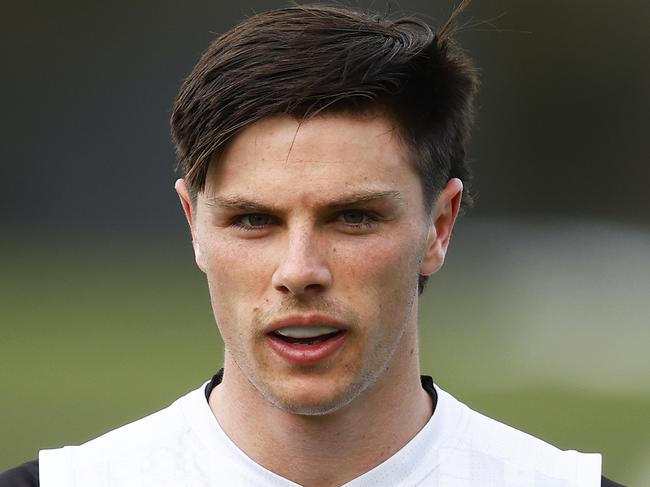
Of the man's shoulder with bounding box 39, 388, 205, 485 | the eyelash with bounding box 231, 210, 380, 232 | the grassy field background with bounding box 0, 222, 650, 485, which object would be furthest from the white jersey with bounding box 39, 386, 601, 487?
the grassy field background with bounding box 0, 222, 650, 485

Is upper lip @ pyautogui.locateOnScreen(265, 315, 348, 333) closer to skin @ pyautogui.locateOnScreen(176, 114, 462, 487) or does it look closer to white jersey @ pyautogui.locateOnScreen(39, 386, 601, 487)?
skin @ pyautogui.locateOnScreen(176, 114, 462, 487)

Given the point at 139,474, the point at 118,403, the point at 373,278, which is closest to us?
the point at 373,278

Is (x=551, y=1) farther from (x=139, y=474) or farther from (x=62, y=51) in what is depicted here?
(x=139, y=474)

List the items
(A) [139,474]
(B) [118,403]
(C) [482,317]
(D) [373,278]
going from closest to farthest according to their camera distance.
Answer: (D) [373,278] → (A) [139,474] → (B) [118,403] → (C) [482,317]

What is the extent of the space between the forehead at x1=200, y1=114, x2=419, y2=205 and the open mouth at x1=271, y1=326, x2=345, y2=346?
24 cm

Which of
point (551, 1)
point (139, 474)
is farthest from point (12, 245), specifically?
point (139, 474)

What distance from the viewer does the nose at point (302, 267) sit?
2307 millimetres

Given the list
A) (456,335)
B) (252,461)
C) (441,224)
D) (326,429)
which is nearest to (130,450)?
(252,461)

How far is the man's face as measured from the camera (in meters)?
2.37

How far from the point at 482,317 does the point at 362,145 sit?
18.0 feet

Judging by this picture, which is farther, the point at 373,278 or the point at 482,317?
the point at 482,317

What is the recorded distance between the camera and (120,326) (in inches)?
292

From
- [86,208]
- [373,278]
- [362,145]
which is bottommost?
[373,278]

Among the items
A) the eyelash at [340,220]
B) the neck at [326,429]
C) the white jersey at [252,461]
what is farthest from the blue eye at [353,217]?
the white jersey at [252,461]
